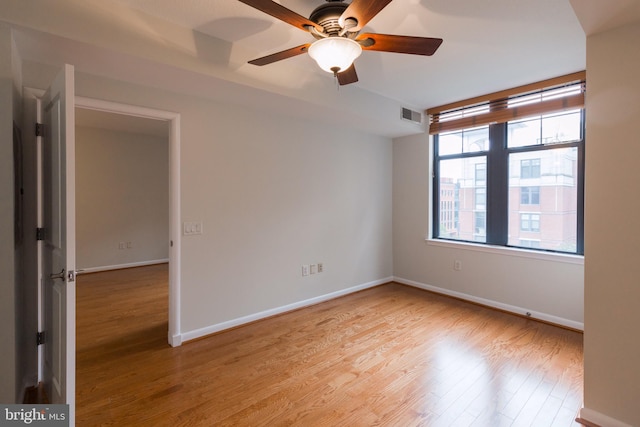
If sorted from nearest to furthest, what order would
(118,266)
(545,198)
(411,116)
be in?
(545,198) → (411,116) → (118,266)

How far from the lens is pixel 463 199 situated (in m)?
4.24

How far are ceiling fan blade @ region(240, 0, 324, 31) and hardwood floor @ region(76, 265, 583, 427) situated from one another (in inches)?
90.0

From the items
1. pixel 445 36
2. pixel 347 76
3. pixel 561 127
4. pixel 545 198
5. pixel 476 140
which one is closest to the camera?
pixel 347 76

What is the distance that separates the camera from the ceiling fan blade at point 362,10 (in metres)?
1.44

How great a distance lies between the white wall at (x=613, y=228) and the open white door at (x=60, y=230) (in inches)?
112

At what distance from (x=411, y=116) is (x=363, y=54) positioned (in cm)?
166

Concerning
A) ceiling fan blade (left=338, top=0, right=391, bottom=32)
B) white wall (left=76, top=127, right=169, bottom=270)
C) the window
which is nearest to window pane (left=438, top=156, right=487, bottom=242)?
the window

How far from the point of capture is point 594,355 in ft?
6.04

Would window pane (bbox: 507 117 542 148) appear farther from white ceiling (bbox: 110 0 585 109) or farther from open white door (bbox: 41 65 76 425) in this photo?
open white door (bbox: 41 65 76 425)

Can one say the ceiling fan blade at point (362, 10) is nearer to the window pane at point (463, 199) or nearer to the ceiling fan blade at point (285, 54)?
the ceiling fan blade at point (285, 54)

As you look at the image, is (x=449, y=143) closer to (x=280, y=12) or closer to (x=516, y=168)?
(x=516, y=168)

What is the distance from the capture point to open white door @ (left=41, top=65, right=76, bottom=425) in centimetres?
157

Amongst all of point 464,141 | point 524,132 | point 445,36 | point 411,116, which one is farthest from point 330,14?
point 464,141

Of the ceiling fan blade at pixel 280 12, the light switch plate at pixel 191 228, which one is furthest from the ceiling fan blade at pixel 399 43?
the light switch plate at pixel 191 228
